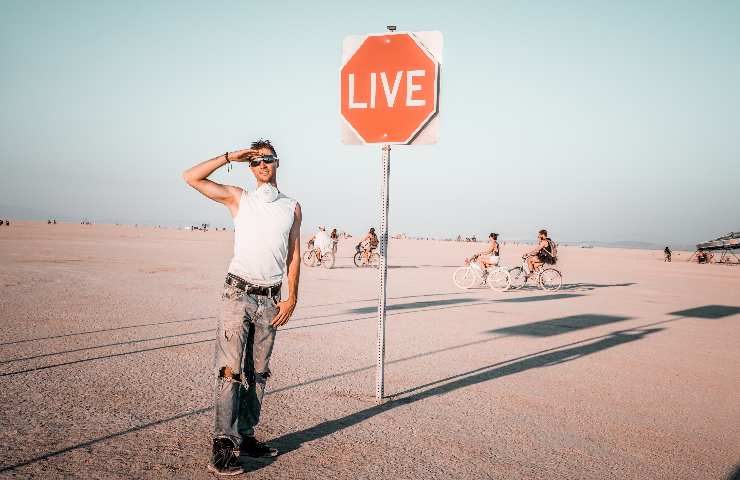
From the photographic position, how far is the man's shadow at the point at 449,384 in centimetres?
393

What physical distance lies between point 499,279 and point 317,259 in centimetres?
1064

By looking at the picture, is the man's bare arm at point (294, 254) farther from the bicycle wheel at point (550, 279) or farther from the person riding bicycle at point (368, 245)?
the person riding bicycle at point (368, 245)

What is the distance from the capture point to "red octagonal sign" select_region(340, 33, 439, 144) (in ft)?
15.3

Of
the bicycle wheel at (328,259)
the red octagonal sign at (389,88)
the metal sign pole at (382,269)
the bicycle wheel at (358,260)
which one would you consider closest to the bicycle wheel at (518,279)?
the bicycle wheel at (328,259)

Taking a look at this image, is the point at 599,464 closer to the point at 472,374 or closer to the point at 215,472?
the point at 472,374

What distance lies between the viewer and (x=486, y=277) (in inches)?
677

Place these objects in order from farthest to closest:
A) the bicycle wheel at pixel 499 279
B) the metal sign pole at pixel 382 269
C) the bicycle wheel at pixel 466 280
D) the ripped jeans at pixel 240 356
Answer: the bicycle wheel at pixel 466 280 < the bicycle wheel at pixel 499 279 < the metal sign pole at pixel 382 269 < the ripped jeans at pixel 240 356

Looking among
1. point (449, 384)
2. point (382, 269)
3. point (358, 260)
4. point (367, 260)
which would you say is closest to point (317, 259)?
point (358, 260)

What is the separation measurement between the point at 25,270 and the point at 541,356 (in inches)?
592

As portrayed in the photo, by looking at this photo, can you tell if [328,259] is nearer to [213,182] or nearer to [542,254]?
[542,254]

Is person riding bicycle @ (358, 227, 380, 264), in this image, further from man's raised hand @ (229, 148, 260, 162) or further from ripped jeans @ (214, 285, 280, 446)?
ripped jeans @ (214, 285, 280, 446)

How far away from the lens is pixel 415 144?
4.77 meters

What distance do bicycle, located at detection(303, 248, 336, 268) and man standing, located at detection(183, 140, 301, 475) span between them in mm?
20477

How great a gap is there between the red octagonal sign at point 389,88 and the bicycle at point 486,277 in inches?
496
